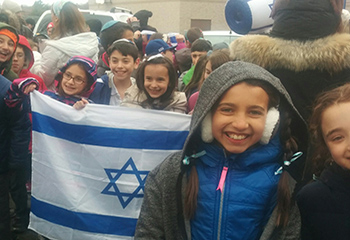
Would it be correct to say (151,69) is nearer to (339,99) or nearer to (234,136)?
(234,136)

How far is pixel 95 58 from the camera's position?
4.65 metres

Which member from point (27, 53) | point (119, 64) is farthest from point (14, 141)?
point (27, 53)

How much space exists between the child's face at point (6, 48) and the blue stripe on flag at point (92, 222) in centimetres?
156

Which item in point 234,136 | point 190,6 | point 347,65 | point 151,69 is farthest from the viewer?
point 190,6

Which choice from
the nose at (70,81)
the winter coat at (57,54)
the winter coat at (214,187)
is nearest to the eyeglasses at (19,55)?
the winter coat at (57,54)

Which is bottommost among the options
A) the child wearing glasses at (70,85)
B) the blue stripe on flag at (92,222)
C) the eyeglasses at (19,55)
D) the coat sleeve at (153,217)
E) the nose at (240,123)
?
the blue stripe on flag at (92,222)

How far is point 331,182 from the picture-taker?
1716mm

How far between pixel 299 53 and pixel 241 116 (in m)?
0.88

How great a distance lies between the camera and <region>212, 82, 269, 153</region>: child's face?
1794mm

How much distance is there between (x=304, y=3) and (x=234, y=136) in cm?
108

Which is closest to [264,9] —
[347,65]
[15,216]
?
[347,65]

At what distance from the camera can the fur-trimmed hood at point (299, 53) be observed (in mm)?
2412

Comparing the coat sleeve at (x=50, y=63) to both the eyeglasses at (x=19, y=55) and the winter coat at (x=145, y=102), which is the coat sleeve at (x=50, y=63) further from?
the winter coat at (x=145, y=102)

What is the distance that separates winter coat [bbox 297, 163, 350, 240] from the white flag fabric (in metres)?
1.26
